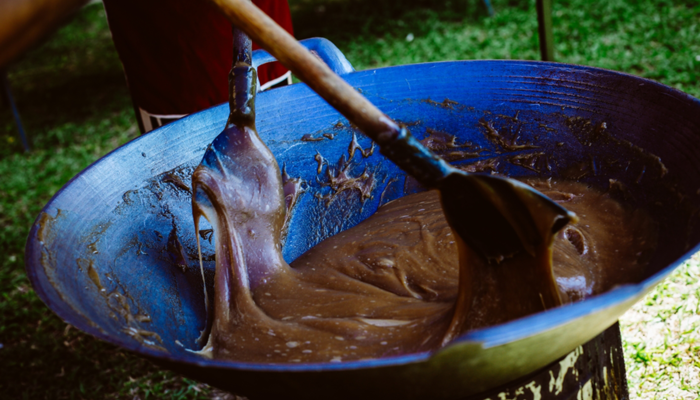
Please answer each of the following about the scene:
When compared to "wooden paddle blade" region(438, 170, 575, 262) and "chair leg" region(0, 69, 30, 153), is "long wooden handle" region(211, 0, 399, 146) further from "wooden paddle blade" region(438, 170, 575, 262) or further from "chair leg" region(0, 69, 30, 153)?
"chair leg" region(0, 69, 30, 153)

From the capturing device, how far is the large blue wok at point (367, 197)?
79cm

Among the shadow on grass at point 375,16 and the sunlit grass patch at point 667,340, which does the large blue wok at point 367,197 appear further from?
the shadow on grass at point 375,16

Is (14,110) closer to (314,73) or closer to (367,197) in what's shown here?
(367,197)

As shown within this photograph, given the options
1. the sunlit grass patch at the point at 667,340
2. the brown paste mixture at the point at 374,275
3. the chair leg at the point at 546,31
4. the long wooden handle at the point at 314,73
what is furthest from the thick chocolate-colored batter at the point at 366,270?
the chair leg at the point at 546,31

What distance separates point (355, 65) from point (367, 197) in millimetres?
3161

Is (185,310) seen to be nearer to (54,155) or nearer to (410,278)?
(410,278)

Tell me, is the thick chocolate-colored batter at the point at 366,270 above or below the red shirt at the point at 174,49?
below

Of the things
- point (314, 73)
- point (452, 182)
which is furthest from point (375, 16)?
point (452, 182)

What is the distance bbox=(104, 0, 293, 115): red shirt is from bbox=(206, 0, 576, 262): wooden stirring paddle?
1095mm

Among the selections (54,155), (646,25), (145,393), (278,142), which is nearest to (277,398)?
(278,142)

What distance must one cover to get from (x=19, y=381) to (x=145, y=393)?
1.91ft

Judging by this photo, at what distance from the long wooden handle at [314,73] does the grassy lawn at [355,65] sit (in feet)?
4.41

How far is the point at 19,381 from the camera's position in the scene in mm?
2234

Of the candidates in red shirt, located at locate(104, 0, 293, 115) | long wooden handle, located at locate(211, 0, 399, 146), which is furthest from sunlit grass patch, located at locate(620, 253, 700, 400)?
red shirt, located at locate(104, 0, 293, 115)
